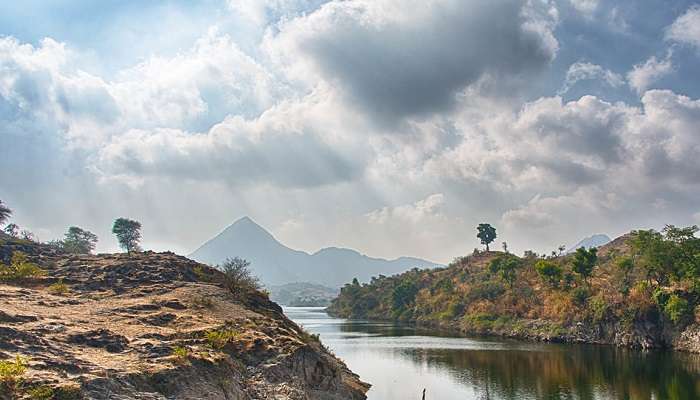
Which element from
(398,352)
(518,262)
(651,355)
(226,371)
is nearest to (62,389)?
(226,371)

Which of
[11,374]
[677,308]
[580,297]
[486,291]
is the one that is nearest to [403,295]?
[486,291]

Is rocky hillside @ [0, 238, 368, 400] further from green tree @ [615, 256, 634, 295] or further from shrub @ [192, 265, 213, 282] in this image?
green tree @ [615, 256, 634, 295]

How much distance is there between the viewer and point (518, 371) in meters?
66.5

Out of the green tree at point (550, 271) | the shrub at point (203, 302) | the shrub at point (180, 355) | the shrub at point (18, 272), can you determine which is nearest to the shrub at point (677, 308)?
the green tree at point (550, 271)

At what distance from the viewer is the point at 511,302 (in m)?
130

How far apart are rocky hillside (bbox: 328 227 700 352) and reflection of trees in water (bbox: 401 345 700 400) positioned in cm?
808

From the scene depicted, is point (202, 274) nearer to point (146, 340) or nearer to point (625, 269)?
point (146, 340)

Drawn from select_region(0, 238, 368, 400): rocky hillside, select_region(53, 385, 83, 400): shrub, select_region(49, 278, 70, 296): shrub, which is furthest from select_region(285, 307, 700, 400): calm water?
select_region(53, 385, 83, 400): shrub

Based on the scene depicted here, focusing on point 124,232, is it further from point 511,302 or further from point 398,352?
point 511,302

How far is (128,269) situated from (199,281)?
7375 millimetres

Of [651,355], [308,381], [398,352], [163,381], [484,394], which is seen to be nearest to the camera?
[163,381]

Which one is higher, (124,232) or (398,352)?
(124,232)

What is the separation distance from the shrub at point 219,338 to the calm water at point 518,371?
19.7 metres

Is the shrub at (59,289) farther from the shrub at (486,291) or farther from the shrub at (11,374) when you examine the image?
the shrub at (486,291)
